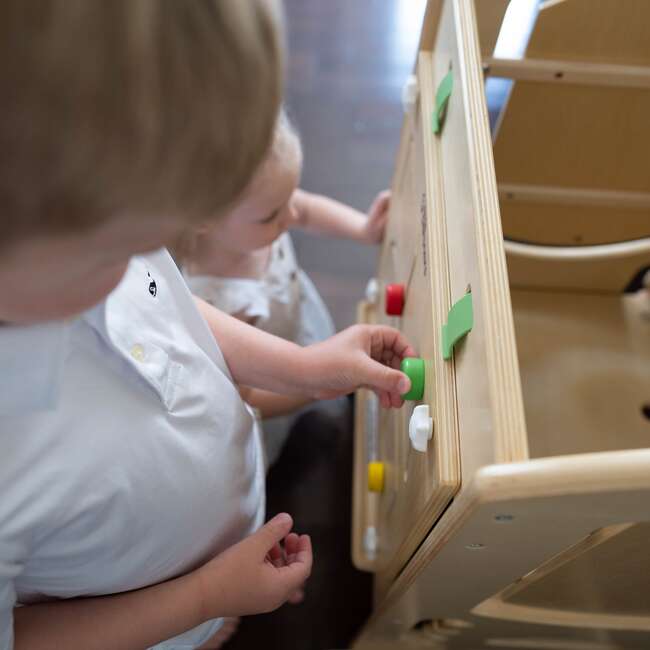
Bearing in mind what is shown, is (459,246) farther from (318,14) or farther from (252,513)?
(318,14)

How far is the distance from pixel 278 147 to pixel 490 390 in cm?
44

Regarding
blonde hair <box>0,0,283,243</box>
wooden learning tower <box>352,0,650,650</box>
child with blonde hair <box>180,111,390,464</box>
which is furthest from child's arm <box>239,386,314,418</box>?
blonde hair <box>0,0,283,243</box>

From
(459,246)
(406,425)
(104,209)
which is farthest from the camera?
(406,425)

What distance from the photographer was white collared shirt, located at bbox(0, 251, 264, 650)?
Result: 0.41 metres

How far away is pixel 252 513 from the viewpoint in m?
0.67

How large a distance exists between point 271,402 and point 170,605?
0.47 metres

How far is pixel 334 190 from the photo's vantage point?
151 centimetres

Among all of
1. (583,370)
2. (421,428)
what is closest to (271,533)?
(421,428)

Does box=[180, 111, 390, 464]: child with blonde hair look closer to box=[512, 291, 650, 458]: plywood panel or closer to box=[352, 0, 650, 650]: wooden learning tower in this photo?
box=[352, 0, 650, 650]: wooden learning tower

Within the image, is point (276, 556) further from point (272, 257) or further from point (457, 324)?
point (272, 257)

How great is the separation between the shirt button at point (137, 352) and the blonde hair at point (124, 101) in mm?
223

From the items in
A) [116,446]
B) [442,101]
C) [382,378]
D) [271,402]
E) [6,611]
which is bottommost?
[6,611]

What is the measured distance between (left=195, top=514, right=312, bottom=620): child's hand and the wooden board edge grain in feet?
1.02

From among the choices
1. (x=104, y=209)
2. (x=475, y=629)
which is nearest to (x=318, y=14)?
(x=475, y=629)
